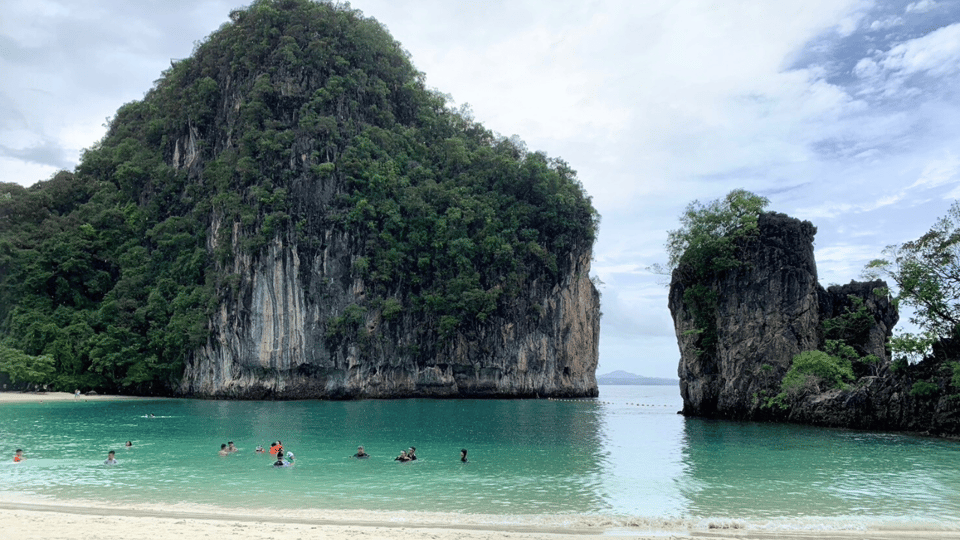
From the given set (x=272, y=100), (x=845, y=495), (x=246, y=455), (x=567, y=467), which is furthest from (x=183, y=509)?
(x=272, y=100)

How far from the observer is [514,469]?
1838 centimetres

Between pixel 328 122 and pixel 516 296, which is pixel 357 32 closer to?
pixel 328 122

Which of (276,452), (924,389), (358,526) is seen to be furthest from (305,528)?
(924,389)

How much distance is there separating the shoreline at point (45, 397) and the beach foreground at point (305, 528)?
123 feet

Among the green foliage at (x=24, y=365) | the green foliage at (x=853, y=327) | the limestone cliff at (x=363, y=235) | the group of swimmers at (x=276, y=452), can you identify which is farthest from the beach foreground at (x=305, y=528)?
the green foliage at (x=24, y=365)

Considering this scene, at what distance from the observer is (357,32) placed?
211ft

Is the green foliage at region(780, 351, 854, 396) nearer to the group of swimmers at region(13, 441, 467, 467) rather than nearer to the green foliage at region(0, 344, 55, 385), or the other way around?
the group of swimmers at region(13, 441, 467, 467)

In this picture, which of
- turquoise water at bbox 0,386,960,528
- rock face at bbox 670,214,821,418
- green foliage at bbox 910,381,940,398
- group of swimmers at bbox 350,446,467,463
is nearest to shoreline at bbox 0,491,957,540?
turquoise water at bbox 0,386,960,528

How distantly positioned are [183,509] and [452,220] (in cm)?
4666

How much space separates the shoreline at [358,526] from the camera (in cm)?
1090

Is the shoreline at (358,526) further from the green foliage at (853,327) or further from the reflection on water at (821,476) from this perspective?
the green foliage at (853,327)

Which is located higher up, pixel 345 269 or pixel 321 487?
pixel 345 269

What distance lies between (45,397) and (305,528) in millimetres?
45035

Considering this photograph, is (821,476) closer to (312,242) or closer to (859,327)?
(859,327)
